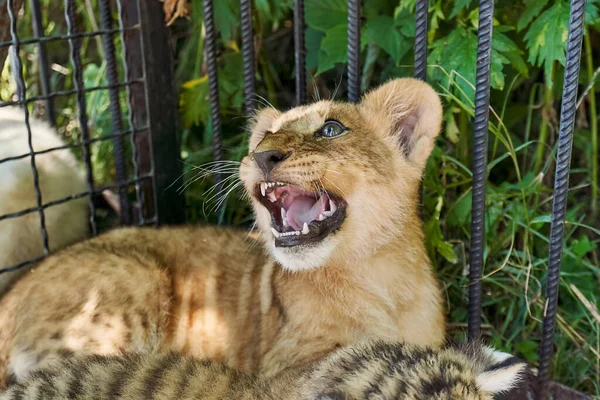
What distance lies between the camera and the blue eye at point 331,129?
312cm

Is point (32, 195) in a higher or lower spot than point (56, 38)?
lower

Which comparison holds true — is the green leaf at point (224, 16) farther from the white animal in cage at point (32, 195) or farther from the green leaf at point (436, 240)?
the green leaf at point (436, 240)

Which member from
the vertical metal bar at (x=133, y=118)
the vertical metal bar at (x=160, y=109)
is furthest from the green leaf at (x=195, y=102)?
the vertical metal bar at (x=133, y=118)

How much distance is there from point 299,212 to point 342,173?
→ 0.92 feet

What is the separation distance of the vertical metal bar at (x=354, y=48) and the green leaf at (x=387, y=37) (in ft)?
0.96

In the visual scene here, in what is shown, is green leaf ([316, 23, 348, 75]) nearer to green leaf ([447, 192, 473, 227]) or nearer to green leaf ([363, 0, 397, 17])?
green leaf ([363, 0, 397, 17])

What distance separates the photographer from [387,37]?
3.75m

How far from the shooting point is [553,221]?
3.05m

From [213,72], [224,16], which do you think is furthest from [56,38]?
[224,16]

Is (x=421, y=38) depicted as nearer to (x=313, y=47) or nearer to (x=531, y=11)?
(x=531, y=11)

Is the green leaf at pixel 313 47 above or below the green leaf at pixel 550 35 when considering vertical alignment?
below

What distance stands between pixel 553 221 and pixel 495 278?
0.86 m

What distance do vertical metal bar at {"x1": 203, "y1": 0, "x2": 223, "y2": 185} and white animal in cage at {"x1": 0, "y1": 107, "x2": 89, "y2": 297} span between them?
861 mm

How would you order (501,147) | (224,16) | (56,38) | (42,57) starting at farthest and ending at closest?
(42,57) → (501,147) → (224,16) → (56,38)
